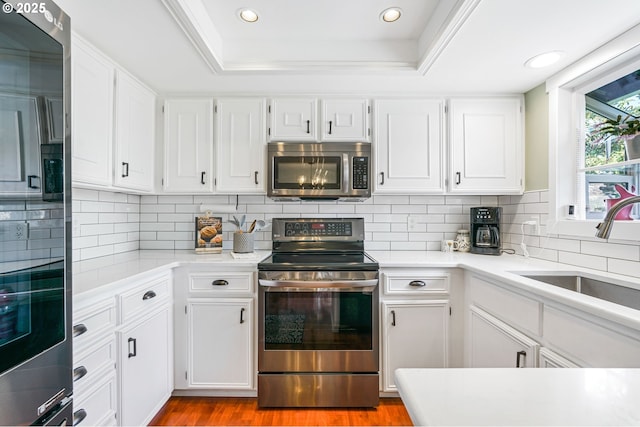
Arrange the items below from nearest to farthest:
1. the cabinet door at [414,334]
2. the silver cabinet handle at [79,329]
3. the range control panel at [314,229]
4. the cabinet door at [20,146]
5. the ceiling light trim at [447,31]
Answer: the cabinet door at [20,146] < the silver cabinet handle at [79,329] < the ceiling light trim at [447,31] < the cabinet door at [414,334] < the range control panel at [314,229]

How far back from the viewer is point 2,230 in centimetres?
63

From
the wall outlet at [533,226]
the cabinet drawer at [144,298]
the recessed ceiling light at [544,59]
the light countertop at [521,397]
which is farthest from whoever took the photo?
the wall outlet at [533,226]

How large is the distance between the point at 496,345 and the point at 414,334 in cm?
49

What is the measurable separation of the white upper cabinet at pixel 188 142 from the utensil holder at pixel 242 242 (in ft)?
1.34

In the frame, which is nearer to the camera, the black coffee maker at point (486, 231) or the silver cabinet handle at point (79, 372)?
the silver cabinet handle at point (79, 372)

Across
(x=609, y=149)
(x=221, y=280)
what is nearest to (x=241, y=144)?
(x=221, y=280)

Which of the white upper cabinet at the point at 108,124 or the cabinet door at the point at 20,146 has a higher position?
the white upper cabinet at the point at 108,124

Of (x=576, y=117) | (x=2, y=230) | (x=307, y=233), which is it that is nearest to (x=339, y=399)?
(x=307, y=233)

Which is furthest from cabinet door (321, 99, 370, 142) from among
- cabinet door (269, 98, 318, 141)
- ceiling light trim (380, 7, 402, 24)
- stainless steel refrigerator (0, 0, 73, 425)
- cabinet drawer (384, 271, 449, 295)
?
stainless steel refrigerator (0, 0, 73, 425)

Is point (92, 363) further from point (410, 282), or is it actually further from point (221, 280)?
point (410, 282)

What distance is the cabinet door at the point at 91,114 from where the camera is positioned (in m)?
1.52

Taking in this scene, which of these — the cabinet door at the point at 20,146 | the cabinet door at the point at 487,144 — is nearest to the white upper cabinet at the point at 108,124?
→ the cabinet door at the point at 20,146

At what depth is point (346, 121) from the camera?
2262mm

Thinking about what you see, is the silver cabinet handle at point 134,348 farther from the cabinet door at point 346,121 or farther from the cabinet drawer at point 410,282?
the cabinet door at point 346,121
